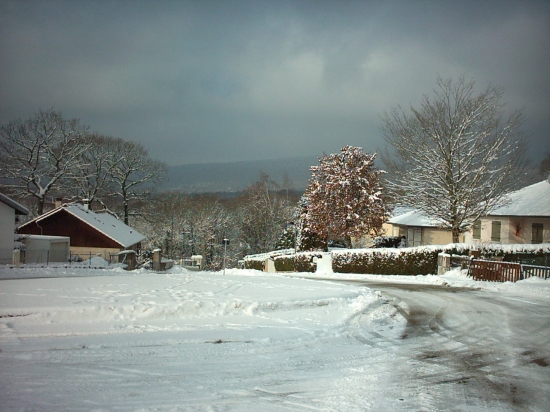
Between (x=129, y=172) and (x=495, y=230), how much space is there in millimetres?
39242

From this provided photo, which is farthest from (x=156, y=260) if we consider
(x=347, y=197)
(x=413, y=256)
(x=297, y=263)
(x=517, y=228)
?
(x=517, y=228)

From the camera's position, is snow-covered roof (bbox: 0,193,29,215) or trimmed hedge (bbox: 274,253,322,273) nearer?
snow-covered roof (bbox: 0,193,29,215)

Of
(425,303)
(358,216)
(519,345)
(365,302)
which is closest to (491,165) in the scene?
(358,216)

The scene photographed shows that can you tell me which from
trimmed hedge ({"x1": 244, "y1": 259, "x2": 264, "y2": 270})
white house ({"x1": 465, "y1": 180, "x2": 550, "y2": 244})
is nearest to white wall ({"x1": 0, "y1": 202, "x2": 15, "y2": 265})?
trimmed hedge ({"x1": 244, "y1": 259, "x2": 264, "y2": 270})

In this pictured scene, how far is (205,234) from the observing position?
68688mm

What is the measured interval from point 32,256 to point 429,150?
109 ft

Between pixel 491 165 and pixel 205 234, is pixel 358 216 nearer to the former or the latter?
pixel 491 165

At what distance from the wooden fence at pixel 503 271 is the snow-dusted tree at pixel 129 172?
40998 millimetres

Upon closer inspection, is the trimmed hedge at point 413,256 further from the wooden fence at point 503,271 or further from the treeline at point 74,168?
the treeline at point 74,168

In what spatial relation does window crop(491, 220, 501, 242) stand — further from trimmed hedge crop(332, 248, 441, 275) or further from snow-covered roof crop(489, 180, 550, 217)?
trimmed hedge crop(332, 248, 441, 275)

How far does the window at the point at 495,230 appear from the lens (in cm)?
3978

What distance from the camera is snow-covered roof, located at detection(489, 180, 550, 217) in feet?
120

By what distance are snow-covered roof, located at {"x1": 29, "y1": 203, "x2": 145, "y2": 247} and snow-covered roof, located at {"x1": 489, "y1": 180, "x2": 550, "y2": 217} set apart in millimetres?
34344

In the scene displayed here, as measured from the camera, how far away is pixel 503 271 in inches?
923
